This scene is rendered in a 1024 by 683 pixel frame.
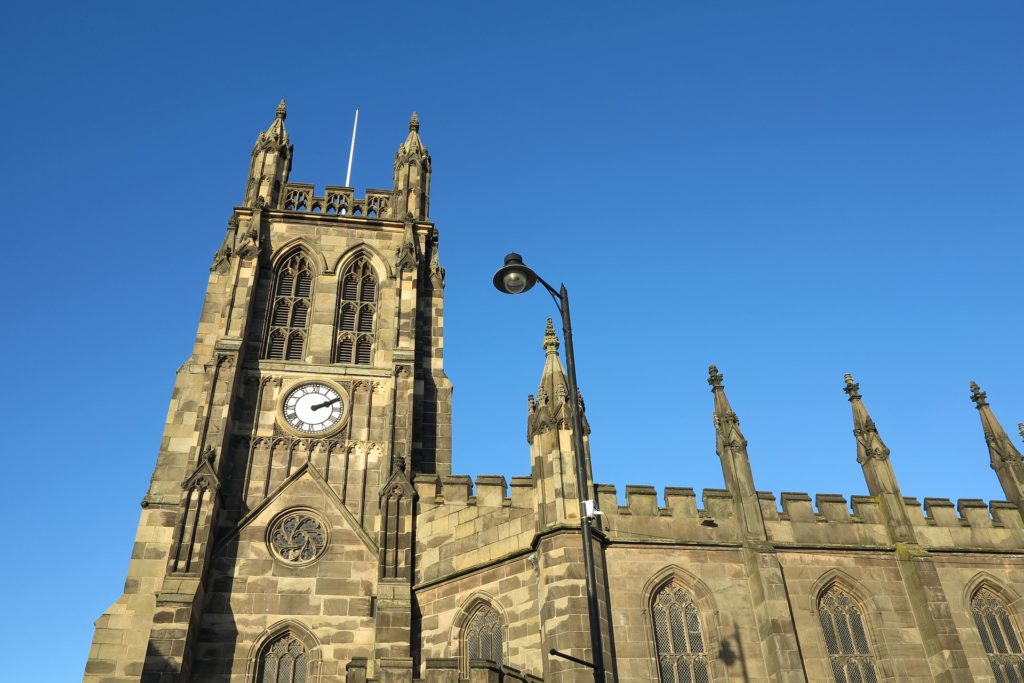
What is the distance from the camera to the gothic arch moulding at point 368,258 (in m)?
29.4

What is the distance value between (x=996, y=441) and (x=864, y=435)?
417 cm

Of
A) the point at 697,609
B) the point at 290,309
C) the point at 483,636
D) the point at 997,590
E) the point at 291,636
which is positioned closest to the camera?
the point at 697,609

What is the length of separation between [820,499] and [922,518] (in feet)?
8.65

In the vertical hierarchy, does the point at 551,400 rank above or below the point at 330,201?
below

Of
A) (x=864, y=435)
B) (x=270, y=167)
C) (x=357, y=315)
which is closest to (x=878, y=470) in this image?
(x=864, y=435)

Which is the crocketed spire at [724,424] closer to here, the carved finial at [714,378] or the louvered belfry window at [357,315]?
the carved finial at [714,378]

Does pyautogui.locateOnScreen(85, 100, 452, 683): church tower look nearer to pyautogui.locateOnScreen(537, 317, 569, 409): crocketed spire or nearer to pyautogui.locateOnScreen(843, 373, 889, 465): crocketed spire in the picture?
pyautogui.locateOnScreen(537, 317, 569, 409): crocketed spire

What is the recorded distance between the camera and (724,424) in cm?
2116

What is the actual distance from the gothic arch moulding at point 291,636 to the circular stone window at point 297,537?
1.72 metres

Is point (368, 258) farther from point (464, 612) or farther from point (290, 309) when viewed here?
point (464, 612)

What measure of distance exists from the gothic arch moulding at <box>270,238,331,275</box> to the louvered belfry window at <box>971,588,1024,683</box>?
69.3 feet

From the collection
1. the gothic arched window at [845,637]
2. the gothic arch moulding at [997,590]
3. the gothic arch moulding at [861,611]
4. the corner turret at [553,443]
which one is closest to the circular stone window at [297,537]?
the corner turret at [553,443]

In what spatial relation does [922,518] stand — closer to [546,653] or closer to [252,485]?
[546,653]

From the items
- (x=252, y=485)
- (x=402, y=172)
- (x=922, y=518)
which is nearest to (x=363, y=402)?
(x=252, y=485)
